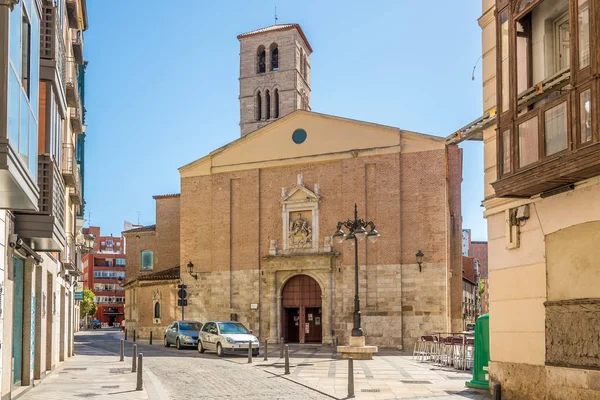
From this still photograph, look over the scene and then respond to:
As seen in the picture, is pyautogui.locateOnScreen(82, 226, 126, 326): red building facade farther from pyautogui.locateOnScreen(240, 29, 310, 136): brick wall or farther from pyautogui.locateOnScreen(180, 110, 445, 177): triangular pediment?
pyautogui.locateOnScreen(180, 110, 445, 177): triangular pediment

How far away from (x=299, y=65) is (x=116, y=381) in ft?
160

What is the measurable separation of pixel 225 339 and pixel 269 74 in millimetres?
37697

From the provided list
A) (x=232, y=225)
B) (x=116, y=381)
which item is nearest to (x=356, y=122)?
(x=232, y=225)

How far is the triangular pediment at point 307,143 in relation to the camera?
3662 cm

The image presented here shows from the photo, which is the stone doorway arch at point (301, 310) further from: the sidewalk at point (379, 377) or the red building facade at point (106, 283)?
the red building facade at point (106, 283)

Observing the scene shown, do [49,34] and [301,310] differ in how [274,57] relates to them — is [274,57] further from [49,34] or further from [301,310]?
[49,34]

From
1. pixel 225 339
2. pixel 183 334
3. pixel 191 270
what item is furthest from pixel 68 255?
pixel 191 270

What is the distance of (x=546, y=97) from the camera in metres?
12.5

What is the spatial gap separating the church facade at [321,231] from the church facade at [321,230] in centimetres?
5

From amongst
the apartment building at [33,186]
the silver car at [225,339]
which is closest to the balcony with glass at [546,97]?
the apartment building at [33,186]

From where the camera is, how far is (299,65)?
211ft

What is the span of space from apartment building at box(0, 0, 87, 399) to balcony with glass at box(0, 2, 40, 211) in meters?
0.01

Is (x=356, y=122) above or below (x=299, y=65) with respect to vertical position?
below

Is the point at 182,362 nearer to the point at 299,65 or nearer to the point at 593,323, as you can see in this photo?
the point at 593,323
